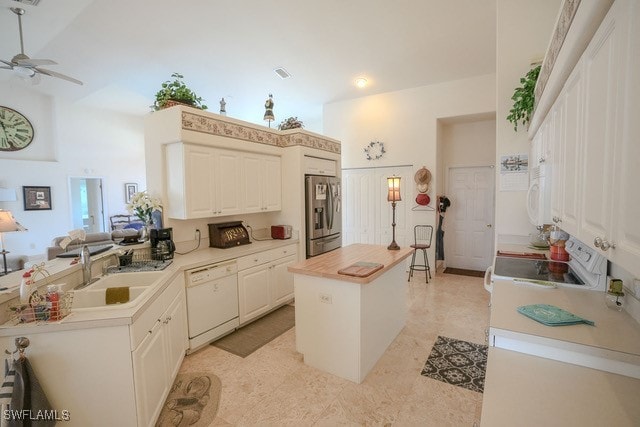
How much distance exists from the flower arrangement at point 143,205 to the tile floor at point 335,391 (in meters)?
1.51

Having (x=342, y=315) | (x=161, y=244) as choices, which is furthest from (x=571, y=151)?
(x=161, y=244)

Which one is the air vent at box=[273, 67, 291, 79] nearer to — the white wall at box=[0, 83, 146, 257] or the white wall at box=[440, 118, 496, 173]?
the white wall at box=[440, 118, 496, 173]

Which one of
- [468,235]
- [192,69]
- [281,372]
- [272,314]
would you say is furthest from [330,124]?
[281,372]

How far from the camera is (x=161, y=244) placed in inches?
116

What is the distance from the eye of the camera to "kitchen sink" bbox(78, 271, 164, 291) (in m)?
2.30

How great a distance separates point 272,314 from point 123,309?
2296mm

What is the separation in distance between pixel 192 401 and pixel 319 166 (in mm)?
3362

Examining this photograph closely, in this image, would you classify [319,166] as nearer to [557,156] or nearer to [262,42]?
[262,42]

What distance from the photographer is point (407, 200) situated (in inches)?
217

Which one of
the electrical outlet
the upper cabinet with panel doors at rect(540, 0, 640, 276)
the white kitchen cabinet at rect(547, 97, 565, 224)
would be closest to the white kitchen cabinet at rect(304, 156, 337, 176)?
the electrical outlet

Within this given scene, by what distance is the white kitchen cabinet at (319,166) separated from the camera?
170 inches

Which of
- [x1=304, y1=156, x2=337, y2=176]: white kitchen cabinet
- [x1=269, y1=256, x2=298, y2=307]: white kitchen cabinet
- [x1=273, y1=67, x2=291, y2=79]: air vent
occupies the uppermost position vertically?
[x1=273, y1=67, x2=291, y2=79]: air vent

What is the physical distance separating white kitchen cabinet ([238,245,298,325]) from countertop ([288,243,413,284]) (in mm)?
926

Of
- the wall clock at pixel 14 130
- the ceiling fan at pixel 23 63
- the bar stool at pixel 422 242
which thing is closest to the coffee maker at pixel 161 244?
the ceiling fan at pixel 23 63
